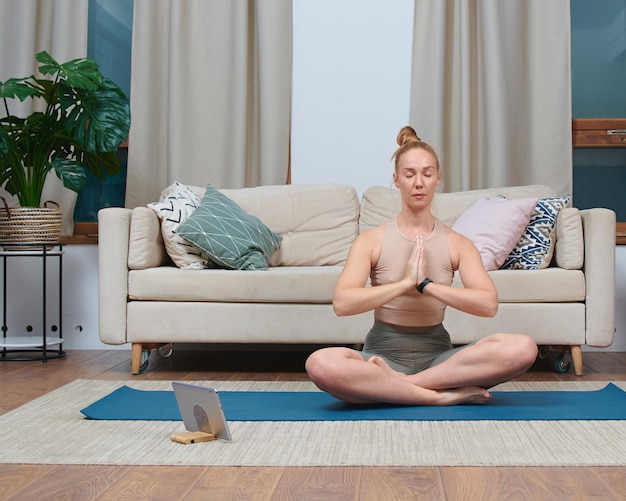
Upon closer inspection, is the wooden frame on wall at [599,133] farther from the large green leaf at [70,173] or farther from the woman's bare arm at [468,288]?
the large green leaf at [70,173]

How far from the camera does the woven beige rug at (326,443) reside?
194 cm

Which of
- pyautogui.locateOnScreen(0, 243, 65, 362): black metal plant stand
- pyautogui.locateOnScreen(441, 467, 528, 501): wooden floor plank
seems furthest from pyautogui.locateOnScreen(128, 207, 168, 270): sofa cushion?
pyautogui.locateOnScreen(441, 467, 528, 501): wooden floor plank

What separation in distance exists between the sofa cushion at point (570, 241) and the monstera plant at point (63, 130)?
2077mm

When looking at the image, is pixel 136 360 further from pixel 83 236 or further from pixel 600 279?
pixel 600 279

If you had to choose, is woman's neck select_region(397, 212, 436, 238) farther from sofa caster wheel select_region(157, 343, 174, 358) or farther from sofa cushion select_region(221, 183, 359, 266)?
sofa caster wheel select_region(157, 343, 174, 358)

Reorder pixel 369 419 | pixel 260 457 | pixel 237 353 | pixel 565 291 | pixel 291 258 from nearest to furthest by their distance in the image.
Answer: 1. pixel 260 457
2. pixel 369 419
3. pixel 565 291
4. pixel 291 258
5. pixel 237 353

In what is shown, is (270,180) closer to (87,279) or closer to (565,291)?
(87,279)

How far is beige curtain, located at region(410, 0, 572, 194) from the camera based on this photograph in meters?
4.34

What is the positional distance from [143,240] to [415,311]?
1418 millimetres

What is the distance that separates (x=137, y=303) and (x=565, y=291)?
1.74 m

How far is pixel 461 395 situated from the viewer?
253 centimetres

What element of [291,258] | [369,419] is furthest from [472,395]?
[291,258]

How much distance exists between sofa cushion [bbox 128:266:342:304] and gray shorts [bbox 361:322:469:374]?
820 mm

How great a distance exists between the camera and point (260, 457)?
197 centimetres
